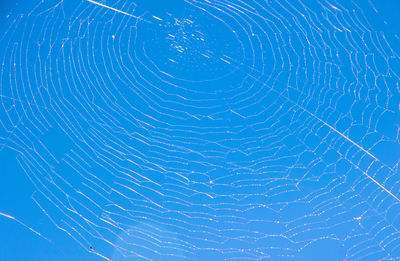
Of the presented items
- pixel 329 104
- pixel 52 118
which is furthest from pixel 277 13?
pixel 52 118

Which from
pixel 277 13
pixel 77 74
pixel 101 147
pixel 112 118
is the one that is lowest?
pixel 101 147

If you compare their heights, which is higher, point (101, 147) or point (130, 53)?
point (130, 53)

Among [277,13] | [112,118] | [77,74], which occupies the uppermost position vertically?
[277,13]

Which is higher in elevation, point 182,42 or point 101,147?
point 182,42

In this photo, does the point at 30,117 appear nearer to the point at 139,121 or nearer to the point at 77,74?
the point at 77,74

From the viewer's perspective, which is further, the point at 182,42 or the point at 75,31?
the point at 182,42

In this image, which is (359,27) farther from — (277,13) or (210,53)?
Answer: (210,53)

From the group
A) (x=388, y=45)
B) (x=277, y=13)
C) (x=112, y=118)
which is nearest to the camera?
(x=388, y=45)

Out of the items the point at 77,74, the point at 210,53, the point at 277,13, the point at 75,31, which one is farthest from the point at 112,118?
the point at 277,13

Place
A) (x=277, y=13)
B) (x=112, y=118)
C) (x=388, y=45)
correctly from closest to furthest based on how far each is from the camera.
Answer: (x=388, y=45) < (x=277, y=13) < (x=112, y=118)
